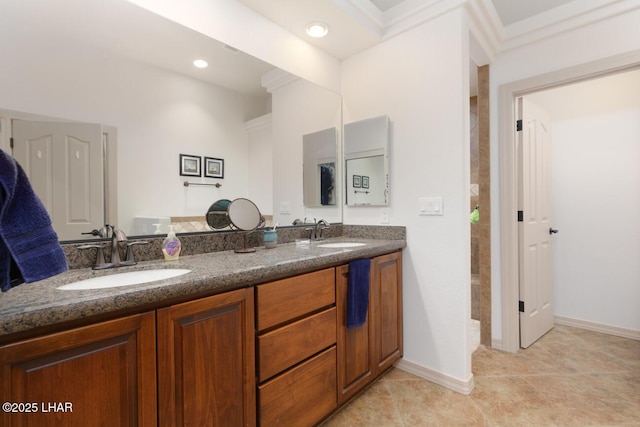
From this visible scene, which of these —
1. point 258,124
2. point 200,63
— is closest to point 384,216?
point 258,124

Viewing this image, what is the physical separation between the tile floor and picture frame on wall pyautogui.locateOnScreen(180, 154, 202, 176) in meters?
1.51

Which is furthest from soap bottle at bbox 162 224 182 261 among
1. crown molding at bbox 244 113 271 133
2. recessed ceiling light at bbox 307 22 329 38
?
recessed ceiling light at bbox 307 22 329 38

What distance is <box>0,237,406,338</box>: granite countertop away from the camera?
2.35 ft

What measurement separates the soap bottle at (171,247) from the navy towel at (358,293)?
87cm

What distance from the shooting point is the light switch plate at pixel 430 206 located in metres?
1.92

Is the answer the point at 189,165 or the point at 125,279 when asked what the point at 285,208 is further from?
the point at 125,279

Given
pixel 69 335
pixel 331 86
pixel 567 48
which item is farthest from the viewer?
pixel 331 86

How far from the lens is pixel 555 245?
9.64 ft

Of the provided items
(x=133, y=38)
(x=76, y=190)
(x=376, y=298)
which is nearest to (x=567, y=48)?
(x=376, y=298)

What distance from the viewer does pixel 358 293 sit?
64.3 inches

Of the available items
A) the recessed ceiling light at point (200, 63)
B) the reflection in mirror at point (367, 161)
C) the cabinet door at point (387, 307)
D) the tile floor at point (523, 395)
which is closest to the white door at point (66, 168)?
the recessed ceiling light at point (200, 63)

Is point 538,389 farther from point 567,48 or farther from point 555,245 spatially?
point 567,48

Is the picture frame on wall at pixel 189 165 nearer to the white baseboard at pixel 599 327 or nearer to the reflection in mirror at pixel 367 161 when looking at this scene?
the reflection in mirror at pixel 367 161

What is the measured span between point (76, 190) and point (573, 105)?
3880 millimetres
